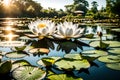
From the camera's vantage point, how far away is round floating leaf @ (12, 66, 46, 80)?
5.48 ft

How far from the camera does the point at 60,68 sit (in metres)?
2.00

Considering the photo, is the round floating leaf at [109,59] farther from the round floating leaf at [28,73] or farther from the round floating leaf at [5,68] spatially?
the round floating leaf at [5,68]

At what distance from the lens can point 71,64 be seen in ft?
6.93

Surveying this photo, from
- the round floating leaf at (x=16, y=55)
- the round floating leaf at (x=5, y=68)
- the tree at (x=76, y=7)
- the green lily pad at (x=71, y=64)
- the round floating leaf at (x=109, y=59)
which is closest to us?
the round floating leaf at (x=5, y=68)

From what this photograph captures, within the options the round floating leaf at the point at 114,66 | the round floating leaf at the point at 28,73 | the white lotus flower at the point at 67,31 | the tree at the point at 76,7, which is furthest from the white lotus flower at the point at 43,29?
the tree at the point at 76,7

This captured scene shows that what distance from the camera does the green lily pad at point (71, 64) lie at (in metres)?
2.01

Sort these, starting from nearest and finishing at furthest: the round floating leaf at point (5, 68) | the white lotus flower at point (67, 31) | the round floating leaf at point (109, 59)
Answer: the round floating leaf at point (5, 68), the round floating leaf at point (109, 59), the white lotus flower at point (67, 31)

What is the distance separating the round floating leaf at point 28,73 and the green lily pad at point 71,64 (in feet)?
0.89

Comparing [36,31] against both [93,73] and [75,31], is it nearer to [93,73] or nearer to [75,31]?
[75,31]

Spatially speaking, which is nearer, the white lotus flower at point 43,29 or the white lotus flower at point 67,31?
the white lotus flower at point 67,31

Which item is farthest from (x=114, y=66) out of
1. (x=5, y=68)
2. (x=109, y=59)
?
(x=5, y=68)

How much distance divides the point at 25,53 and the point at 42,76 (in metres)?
1.07

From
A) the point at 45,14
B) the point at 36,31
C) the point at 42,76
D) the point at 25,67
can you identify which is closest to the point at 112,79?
the point at 42,76

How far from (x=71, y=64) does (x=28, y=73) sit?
0.53 m
